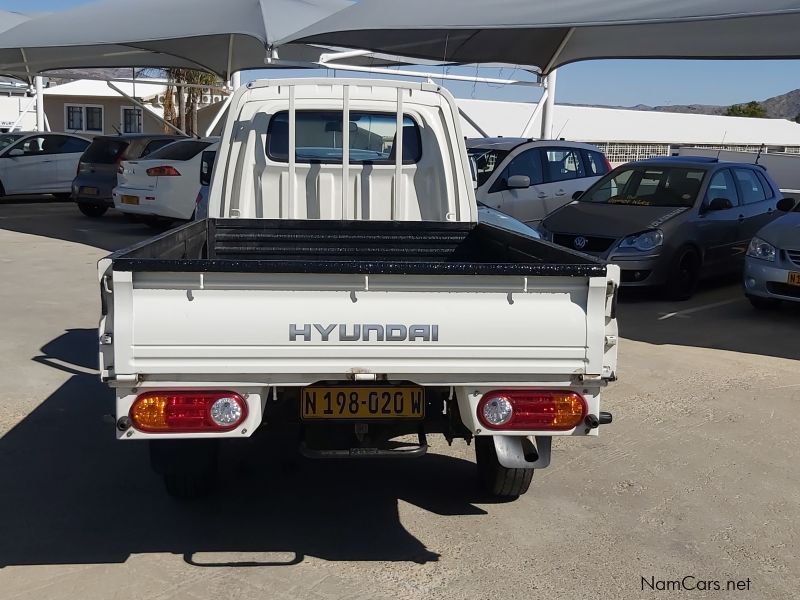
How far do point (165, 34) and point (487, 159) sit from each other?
7.48 meters

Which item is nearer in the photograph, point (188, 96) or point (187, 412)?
point (187, 412)

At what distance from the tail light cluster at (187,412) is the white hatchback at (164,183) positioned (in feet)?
38.5

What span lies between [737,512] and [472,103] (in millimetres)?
32737

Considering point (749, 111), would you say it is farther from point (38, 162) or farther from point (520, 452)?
point (520, 452)

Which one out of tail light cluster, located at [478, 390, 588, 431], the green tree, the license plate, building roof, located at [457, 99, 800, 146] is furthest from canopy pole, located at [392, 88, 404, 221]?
the green tree

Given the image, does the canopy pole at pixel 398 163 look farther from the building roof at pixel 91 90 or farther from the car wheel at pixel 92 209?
the building roof at pixel 91 90

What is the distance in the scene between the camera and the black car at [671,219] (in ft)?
33.4

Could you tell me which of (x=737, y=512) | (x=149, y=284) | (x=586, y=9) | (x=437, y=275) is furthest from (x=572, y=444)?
(x=586, y=9)

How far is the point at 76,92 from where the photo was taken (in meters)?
37.8

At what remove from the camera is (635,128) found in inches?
1727

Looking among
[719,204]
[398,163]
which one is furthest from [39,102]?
[398,163]

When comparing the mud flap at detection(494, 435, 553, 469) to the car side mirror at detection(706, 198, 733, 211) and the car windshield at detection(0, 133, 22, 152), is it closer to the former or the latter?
the car side mirror at detection(706, 198, 733, 211)

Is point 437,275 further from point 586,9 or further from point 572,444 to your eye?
point 586,9

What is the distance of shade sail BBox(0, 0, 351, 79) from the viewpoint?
16703mm
